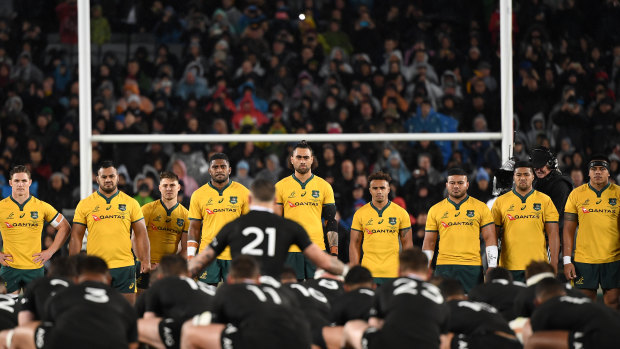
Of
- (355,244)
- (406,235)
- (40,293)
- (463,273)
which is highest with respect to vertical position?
(406,235)

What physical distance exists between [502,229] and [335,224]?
1.94m

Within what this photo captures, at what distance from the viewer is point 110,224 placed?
10.9 m

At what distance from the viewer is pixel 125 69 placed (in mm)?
17531

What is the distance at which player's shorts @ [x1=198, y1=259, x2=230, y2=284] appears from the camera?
10875 millimetres

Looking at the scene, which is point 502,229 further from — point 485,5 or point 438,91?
point 485,5

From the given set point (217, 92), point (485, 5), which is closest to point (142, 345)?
point (217, 92)

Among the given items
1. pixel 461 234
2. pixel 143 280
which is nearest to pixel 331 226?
pixel 461 234

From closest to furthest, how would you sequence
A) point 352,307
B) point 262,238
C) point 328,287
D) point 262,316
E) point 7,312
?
point 262,316, point 262,238, point 352,307, point 7,312, point 328,287

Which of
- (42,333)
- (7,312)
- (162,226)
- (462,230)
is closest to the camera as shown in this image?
(42,333)

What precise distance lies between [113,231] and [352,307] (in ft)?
12.9

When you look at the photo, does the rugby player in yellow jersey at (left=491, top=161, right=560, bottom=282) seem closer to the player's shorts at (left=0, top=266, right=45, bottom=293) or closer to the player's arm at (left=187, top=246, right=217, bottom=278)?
the player's arm at (left=187, top=246, right=217, bottom=278)

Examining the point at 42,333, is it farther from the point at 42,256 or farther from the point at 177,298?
the point at 42,256

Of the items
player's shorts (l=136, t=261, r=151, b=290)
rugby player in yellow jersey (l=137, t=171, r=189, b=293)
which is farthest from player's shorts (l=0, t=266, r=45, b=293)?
rugby player in yellow jersey (l=137, t=171, r=189, b=293)

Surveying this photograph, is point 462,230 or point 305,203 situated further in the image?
point 305,203
